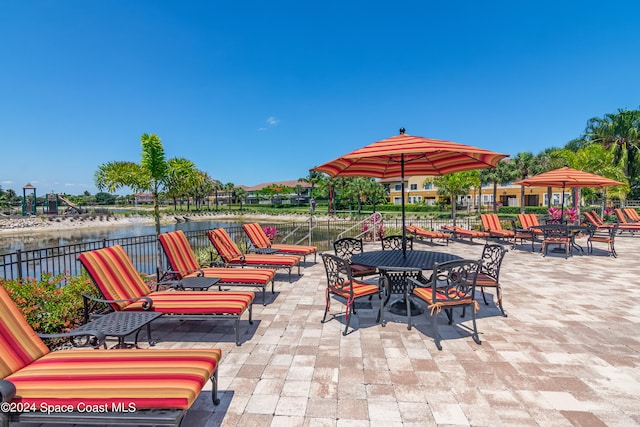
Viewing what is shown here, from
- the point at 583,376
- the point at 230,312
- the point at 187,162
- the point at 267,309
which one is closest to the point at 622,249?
the point at 583,376

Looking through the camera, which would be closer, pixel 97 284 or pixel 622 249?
pixel 97 284

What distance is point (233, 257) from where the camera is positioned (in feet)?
21.3

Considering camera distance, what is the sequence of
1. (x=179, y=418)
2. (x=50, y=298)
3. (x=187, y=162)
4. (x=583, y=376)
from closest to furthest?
(x=179, y=418)
(x=583, y=376)
(x=50, y=298)
(x=187, y=162)

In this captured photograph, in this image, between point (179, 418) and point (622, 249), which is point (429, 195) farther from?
point (179, 418)

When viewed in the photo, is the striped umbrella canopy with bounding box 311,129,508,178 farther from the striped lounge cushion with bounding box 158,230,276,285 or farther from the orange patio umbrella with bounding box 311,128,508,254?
the striped lounge cushion with bounding box 158,230,276,285

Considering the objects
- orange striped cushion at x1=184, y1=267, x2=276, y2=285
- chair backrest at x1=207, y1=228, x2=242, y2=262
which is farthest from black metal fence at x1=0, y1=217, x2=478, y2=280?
orange striped cushion at x1=184, y1=267, x2=276, y2=285

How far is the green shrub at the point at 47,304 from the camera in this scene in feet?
12.4

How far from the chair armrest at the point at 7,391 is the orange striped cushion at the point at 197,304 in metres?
1.78

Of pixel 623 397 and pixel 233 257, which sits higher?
pixel 233 257

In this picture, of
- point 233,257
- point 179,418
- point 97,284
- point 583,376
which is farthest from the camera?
point 233,257

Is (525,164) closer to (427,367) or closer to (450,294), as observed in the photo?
(450,294)

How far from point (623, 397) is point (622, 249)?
35.8ft

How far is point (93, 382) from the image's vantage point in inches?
81.7

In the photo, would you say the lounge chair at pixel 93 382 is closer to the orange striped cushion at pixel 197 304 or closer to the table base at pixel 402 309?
the orange striped cushion at pixel 197 304
